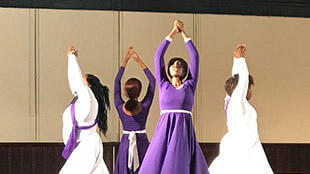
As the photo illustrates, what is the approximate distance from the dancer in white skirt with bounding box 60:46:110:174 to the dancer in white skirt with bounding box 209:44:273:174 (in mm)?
1132

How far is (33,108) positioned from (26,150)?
18.1 inches

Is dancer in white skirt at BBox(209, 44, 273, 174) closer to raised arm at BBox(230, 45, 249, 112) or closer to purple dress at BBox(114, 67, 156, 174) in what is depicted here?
raised arm at BBox(230, 45, 249, 112)

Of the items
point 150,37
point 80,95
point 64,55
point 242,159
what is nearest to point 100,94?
point 80,95

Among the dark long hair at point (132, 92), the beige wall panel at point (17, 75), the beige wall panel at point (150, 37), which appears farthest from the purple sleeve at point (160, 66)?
the beige wall panel at point (17, 75)

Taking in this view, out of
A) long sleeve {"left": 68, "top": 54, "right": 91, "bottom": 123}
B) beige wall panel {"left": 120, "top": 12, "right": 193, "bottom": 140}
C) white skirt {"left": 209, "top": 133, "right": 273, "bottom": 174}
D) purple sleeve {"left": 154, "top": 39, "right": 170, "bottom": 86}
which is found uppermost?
beige wall panel {"left": 120, "top": 12, "right": 193, "bottom": 140}

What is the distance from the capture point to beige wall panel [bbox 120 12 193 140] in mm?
9578

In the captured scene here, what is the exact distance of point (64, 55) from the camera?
31.0 feet

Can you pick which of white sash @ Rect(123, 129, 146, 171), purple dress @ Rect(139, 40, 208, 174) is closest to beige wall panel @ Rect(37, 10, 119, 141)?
white sash @ Rect(123, 129, 146, 171)

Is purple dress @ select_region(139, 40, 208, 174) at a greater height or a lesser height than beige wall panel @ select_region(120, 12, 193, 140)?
lesser

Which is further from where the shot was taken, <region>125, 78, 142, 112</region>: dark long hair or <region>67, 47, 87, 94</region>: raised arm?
<region>125, 78, 142, 112</region>: dark long hair

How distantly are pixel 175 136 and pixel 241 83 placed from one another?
85cm

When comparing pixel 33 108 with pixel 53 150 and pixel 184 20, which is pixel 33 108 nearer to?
pixel 53 150

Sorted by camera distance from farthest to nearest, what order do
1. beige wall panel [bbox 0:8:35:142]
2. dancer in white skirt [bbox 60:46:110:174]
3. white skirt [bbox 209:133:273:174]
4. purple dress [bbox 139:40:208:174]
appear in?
beige wall panel [bbox 0:8:35:142], white skirt [bbox 209:133:273:174], dancer in white skirt [bbox 60:46:110:174], purple dress [bbox 139:40:208:174]

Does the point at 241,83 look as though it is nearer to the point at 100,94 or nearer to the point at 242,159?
the point at 242,159
